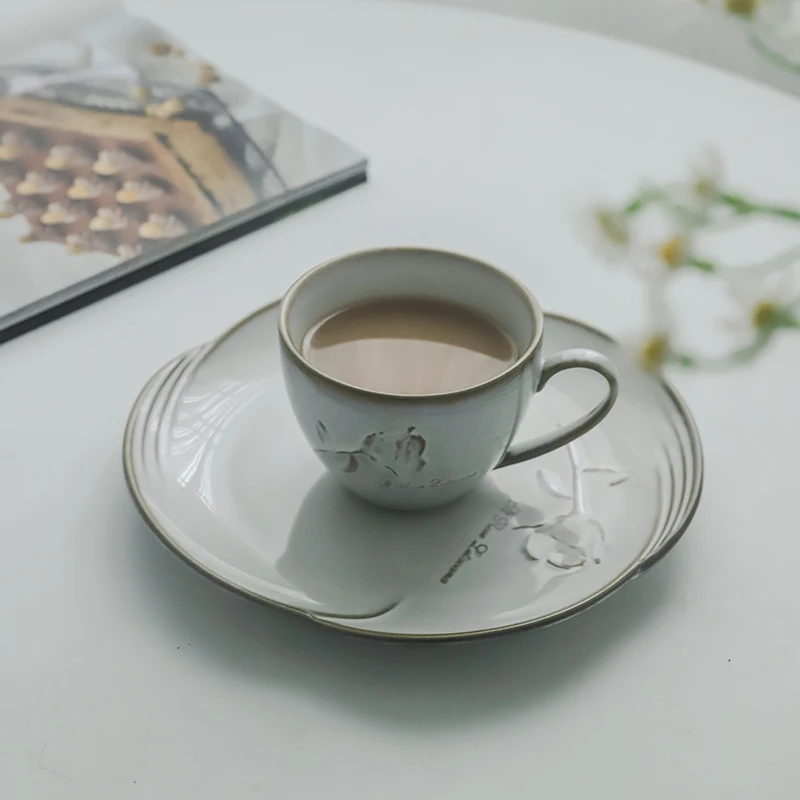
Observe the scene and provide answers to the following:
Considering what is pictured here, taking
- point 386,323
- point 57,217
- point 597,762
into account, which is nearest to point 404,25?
point 57,217

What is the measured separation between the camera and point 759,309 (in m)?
0.21

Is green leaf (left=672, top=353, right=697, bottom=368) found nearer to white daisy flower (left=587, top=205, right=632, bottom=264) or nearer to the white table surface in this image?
white daisy flower (left=587, top=205, right=632, bottom=264)

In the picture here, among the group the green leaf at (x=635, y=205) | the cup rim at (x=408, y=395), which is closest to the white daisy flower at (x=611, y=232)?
the green leaf at (x=635, y=205)

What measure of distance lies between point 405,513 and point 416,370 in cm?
7

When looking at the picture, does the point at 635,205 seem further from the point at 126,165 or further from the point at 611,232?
the point at 126,165

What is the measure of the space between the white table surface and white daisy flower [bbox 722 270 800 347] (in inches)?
9.0

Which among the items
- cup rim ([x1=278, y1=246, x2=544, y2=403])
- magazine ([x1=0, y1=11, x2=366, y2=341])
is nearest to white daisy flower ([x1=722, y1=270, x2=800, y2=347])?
cup rim ([x1=278, y1=246, x2=544, y2=403])

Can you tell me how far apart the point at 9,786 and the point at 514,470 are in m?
0.28

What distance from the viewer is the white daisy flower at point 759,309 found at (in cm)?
21

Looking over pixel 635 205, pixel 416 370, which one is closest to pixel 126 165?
pixel 416 370

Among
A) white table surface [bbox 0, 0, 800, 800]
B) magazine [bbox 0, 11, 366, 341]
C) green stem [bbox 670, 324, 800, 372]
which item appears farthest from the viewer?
magazine [bbox 0, 11, 366, 341]

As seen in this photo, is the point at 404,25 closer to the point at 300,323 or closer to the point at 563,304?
the point at 563,304

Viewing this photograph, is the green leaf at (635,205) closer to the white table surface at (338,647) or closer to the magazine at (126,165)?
the white table surface at (338,647)

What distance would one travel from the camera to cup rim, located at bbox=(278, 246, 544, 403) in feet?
1.32
